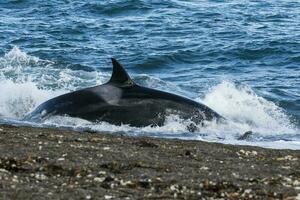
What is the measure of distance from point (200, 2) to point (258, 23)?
619 centimetres

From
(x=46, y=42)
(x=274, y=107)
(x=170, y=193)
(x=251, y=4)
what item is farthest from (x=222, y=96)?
(x=251, y=4)

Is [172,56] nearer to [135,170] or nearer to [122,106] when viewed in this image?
[122,106]

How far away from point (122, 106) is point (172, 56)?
10.4 meters

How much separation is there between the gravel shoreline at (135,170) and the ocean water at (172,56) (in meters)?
3.58

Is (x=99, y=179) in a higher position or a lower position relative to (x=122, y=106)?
higher

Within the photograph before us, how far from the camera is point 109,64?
2502 centimetres

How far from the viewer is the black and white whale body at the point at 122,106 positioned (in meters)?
15.8

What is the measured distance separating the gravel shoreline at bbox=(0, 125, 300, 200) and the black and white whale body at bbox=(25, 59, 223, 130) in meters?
4.31

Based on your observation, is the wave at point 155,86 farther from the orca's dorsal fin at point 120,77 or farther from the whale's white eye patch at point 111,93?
the orca's dorsal fin at point 120,77

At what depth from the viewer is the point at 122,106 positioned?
630 inches

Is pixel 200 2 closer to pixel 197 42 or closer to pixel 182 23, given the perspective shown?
pixel 182 23

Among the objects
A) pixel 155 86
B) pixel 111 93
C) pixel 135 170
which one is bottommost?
pixel 155 86

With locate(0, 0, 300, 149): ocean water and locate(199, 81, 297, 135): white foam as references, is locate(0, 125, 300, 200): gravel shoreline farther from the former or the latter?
locate(199, 81, 297, 135): white foam

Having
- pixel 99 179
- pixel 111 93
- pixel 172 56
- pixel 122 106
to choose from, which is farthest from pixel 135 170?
pixel 172 56
